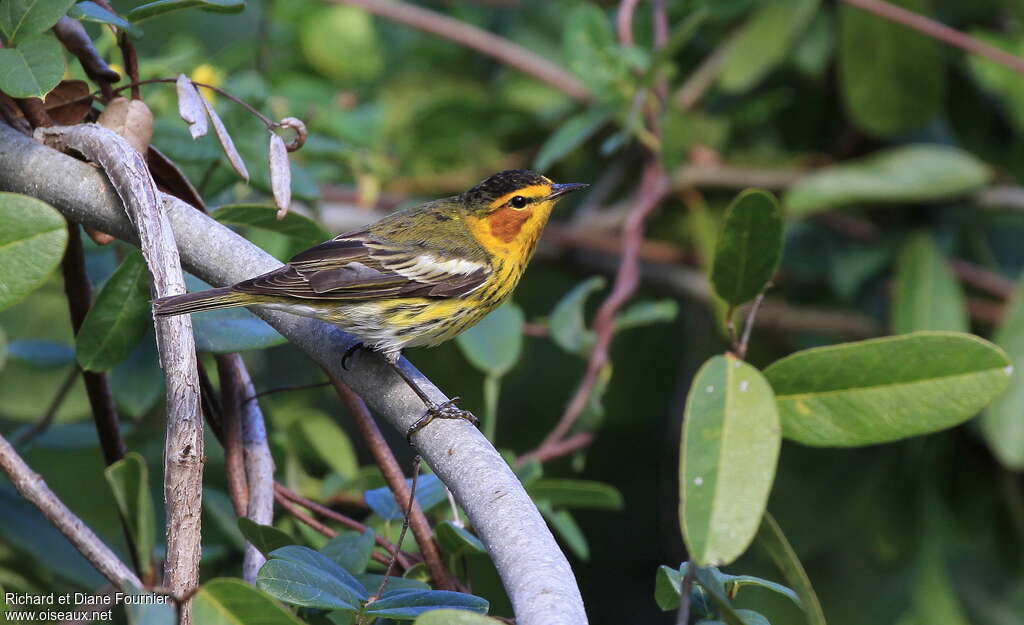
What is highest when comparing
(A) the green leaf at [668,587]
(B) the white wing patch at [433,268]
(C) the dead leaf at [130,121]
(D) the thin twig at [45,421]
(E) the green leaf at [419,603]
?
(C) the dead leaf at [130,121]

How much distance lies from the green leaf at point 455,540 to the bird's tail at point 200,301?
0.53 metres

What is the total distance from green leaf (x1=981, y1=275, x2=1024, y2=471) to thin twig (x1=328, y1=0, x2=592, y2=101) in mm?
1636

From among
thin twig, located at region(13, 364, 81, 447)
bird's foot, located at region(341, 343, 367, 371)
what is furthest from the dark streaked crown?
thin twig, located at region(13, 364, 81, 447)

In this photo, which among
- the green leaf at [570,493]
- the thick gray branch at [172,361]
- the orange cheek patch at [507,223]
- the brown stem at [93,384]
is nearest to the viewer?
the thick gray branch at [172,361]

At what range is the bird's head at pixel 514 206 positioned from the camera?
9.54 feet

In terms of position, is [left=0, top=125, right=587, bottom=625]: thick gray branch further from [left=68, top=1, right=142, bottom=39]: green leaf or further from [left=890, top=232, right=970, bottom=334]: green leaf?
[left=890, top=232, right=970, bottom=334]: green leaf

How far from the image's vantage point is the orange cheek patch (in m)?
2.89

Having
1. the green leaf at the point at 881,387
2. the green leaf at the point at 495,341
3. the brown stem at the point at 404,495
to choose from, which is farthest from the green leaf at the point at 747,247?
the green leaf at the point at 495,341

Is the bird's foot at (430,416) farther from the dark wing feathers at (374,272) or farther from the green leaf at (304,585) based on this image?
the dark wing feathers at (374,272)

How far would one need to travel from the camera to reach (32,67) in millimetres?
1614

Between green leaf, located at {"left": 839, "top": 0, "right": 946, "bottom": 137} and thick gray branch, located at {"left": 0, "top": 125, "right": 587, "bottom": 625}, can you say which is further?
green leaf, located at {"left": 839, "top": 0, "right": 946, "bottom": 137}

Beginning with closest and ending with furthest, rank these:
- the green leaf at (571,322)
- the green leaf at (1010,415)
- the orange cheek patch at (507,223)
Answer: the green leaf at (571,322)
the orange cheek patch at (507,223)
the green leaf at (1010,415)

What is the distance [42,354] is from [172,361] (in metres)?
1.17

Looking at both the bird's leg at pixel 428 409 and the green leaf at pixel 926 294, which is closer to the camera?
the bird's leg at pixel 428 409
